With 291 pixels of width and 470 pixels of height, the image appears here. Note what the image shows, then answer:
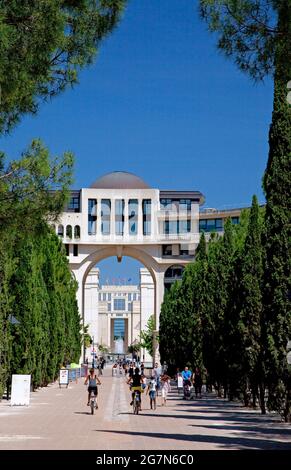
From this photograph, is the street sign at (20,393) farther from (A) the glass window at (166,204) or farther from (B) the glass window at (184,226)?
(A) the glass window at (166,204)

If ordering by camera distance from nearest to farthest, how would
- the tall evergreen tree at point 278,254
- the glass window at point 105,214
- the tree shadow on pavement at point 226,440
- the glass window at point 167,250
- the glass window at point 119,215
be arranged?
the tree shadow on pavement at point 226,440 → the tall evergreen tree at point 278,254 → the glass window at point 119,215 → the glass window at point 105,214 → the glass window at point 167,250

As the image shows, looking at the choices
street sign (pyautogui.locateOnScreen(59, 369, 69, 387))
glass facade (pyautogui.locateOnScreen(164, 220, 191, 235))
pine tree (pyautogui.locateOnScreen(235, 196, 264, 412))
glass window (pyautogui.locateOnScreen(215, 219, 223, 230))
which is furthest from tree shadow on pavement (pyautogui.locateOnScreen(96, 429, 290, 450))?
glass window (pyautogui.locateOnScreen(215, 219, 223, 230))

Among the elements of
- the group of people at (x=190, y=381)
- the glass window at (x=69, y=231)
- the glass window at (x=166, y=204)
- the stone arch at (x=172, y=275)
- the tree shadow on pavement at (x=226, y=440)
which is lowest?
the tree shadow on pavement at (x=226, y=440)

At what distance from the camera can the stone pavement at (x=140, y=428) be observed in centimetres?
1555

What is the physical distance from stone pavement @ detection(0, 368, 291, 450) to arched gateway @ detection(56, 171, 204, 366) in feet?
207

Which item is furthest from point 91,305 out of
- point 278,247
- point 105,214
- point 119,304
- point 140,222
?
point 278,247

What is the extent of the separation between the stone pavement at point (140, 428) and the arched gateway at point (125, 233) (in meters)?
63.1

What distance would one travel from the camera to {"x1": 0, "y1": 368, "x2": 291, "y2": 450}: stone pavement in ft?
51.0

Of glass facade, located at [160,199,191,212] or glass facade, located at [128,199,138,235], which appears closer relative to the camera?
glass facade, located at [128,199,138,235]

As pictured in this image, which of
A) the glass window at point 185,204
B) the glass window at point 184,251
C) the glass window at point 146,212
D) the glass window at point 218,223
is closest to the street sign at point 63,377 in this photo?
the glass window at point 146,212

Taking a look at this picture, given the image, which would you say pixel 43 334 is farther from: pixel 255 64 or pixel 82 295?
pixel 82 295

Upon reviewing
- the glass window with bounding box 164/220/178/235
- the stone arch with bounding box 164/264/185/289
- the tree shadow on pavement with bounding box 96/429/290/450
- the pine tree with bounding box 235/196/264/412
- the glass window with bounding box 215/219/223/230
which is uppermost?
the glass window with bounding box 215/219/223/230

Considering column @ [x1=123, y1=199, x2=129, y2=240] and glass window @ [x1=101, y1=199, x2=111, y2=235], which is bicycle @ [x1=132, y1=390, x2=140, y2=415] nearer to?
column @ [x1=123, y1=199, x2=129, y2=240]
